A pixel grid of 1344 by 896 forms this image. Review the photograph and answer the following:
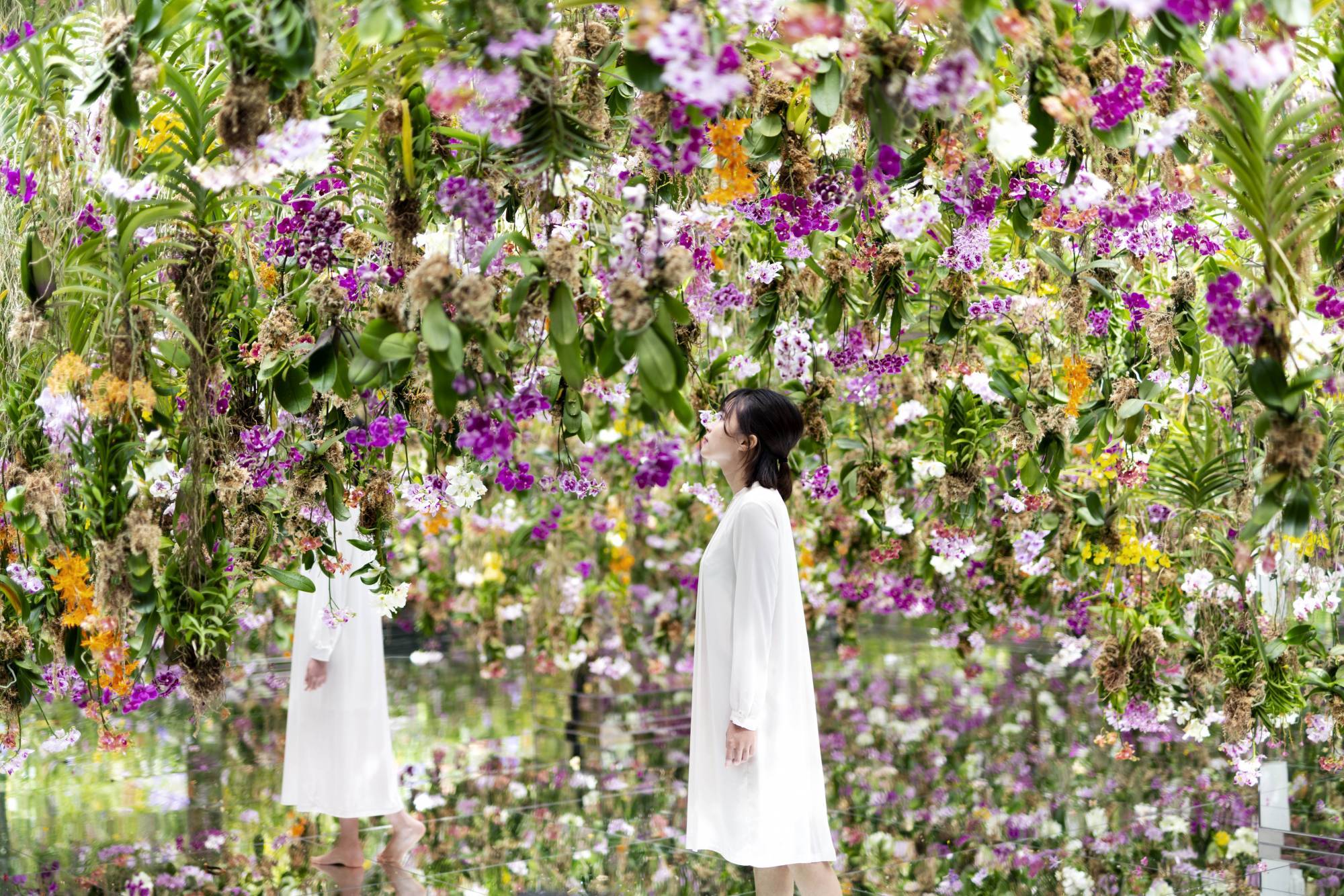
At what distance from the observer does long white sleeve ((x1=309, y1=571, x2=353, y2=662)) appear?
3510mm

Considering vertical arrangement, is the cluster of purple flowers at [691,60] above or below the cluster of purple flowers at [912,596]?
→ above

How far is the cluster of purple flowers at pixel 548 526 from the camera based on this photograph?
13.8 ft

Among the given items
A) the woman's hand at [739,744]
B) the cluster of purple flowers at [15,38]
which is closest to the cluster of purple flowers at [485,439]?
the woman's hand at [739,744]

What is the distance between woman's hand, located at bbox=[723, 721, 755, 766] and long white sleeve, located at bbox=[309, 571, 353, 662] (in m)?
1.36

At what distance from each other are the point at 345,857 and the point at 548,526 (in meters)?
1.38

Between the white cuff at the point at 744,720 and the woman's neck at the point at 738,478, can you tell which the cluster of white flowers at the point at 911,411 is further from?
the white cuff at the point at 744,720

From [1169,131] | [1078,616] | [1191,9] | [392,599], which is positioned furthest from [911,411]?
[1191,9]

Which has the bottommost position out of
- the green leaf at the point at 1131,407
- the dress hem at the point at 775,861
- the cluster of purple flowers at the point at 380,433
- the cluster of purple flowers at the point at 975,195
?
the dress hem at the point at 775,861

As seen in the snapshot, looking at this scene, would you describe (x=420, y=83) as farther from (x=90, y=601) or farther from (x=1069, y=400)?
(x=1069, y=400)

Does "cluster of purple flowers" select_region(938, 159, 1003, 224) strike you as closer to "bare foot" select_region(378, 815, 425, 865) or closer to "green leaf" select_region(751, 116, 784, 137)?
"green leaf" select_region(751, 116, 784, 137)

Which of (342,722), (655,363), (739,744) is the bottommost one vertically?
(739,744)

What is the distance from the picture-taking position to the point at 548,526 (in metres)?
4.50

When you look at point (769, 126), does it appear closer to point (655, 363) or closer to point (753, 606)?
point (655, 363)

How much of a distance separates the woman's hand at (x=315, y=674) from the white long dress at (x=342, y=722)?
0.02 meters
